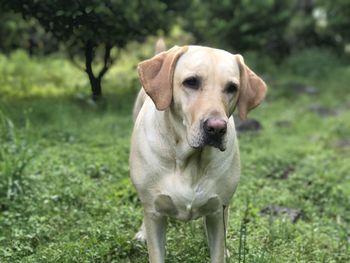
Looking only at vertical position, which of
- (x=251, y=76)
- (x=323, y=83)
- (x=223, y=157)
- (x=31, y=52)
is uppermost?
(x=251, y=76)

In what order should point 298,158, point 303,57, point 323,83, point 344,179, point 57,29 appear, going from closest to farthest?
point 57,29, point 344,179, point 298,158, point 323,83, point 303,57

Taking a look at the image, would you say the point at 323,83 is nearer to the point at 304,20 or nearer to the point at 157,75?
the point at 304,20

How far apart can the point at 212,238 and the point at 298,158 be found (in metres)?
3.58

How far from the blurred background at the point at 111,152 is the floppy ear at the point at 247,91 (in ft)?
2.60

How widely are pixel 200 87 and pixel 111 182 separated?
95.9 inches

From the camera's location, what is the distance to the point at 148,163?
11.3 feet

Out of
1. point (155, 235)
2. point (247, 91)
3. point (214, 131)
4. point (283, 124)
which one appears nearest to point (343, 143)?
point (283, 124)

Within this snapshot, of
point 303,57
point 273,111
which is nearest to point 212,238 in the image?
point 273,111

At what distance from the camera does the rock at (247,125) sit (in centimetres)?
787

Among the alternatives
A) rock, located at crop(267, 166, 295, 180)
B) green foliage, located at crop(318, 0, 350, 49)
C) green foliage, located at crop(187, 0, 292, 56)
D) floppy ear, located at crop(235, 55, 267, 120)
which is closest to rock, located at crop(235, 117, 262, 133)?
rock, located at crop(267, 166, 295, 180)

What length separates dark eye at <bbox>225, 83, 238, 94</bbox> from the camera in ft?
10.7

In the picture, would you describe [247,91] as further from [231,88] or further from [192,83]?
[192,83]

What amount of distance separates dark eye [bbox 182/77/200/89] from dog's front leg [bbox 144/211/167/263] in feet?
2.67

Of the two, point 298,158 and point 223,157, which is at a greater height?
point 223,157
